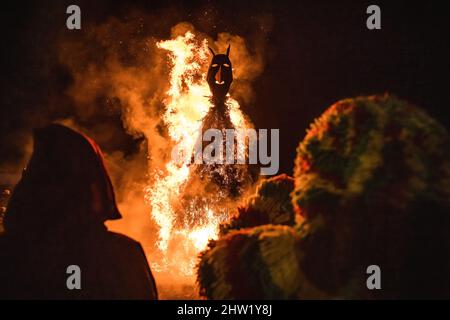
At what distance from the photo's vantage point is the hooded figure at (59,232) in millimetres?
2857

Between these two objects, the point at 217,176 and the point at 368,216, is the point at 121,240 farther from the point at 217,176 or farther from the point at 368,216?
the point at 217,176

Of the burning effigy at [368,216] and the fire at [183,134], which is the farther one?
the fire at [183,134]

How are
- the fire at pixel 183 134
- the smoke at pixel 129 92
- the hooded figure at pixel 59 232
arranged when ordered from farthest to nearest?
the smoke at pixel 129 92 → the fire at pixel 183 134 → the hooded figure at pixel 59 232

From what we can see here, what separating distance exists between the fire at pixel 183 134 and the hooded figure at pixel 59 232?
9.73 ft

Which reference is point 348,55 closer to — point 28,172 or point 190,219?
point 190,219

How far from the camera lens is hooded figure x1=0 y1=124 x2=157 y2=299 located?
2857 millimetres

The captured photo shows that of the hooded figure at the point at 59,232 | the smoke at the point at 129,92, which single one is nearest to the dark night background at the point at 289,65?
the smoke at the point at 129,92

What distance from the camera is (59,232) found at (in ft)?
9.38

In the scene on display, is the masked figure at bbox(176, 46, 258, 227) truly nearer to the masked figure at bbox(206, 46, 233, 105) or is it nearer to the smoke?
the masked figure at bbox(206, 46, 233, 105)

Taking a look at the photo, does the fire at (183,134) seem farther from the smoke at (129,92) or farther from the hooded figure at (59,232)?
the hooded figure at (59,232)

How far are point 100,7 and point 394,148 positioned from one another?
460 centimetres

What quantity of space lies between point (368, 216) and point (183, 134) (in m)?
3.85

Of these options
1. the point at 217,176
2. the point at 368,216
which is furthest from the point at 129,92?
the point at 368,216
